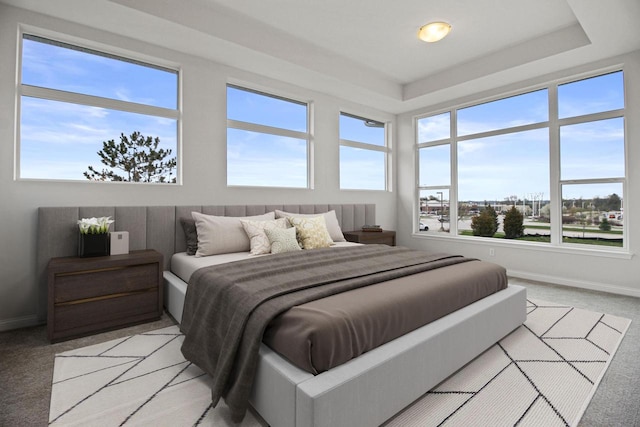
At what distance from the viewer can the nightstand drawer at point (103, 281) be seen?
7.97 ft

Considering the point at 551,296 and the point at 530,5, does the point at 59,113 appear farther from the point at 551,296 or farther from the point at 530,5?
the point at 551,296

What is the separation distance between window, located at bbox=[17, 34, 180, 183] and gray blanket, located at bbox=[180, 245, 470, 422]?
1.71 meters

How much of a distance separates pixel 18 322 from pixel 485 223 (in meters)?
5.55

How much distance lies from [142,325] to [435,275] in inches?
95.8

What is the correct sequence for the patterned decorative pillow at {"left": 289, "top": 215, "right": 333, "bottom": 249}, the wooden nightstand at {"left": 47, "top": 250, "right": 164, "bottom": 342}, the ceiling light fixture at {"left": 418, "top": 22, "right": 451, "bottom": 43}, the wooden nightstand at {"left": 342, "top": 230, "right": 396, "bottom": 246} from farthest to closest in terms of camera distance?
1. the wooden nightstand at {"left": 342, "top": 230, "right": 396, "bottom": 246}
2. the patterned decorative pillow at {"left": 289, "top": 215, "right": 333, "bottom": 249}
3. the ceiling light fixture at {"left": 418, "top": 22, "right": 451, "bottom": 43}
4. the wooden nightstand at {"left": 47, "top": 250, "right": 164, "bottom": 342}

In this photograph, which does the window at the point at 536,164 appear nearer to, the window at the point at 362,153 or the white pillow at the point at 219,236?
the window at the point at 362,153

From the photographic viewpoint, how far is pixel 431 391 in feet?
5.94

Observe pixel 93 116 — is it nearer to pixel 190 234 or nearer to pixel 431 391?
pixel 190 234

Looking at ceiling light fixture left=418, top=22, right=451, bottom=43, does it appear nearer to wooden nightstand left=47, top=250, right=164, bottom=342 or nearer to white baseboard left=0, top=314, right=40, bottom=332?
wooden nightstand left=47, top=250, right=164, bottom=342

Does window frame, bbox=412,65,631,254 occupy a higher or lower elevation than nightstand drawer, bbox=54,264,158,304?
higher

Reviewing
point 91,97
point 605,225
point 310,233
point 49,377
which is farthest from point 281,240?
point 605,225

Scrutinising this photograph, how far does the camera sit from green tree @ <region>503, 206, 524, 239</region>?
4.52 metres

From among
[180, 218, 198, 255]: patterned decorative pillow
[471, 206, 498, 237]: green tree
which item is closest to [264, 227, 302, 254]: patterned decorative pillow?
[180, 218, 198, 255]: patterned decorative pillow

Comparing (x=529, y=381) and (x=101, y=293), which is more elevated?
(x=101, y=293)
